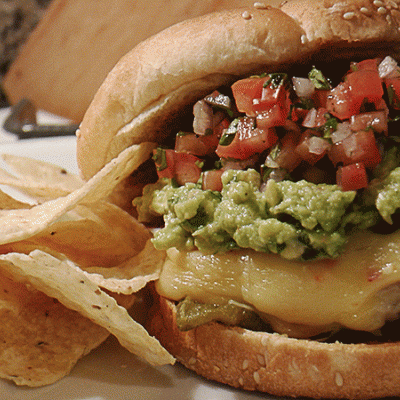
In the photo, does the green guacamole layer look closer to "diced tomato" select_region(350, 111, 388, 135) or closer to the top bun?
"diced tomato" select_region(350, 111, 388, 135)

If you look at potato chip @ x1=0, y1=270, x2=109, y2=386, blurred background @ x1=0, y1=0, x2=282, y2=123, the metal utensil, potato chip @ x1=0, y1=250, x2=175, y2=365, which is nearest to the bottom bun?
potato chip @ x1=0, y1=250, x2=175, y2=365

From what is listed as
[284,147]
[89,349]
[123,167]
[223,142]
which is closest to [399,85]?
[284,147]

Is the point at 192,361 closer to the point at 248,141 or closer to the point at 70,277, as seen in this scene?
the point at 70,277

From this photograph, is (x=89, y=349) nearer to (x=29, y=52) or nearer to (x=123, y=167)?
(x=123, y=167)

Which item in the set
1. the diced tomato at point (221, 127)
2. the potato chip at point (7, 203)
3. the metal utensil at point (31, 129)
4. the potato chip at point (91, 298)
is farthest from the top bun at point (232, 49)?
the metal utensil at point (31, 129)

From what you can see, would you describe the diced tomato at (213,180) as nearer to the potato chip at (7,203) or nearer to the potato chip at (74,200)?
the potato chip at (74,200)

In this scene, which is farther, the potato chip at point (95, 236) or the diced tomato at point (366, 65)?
the potato chip at point (95, 236)

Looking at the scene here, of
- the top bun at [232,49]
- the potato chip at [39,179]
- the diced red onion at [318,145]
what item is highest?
the top bun at [232,49]
